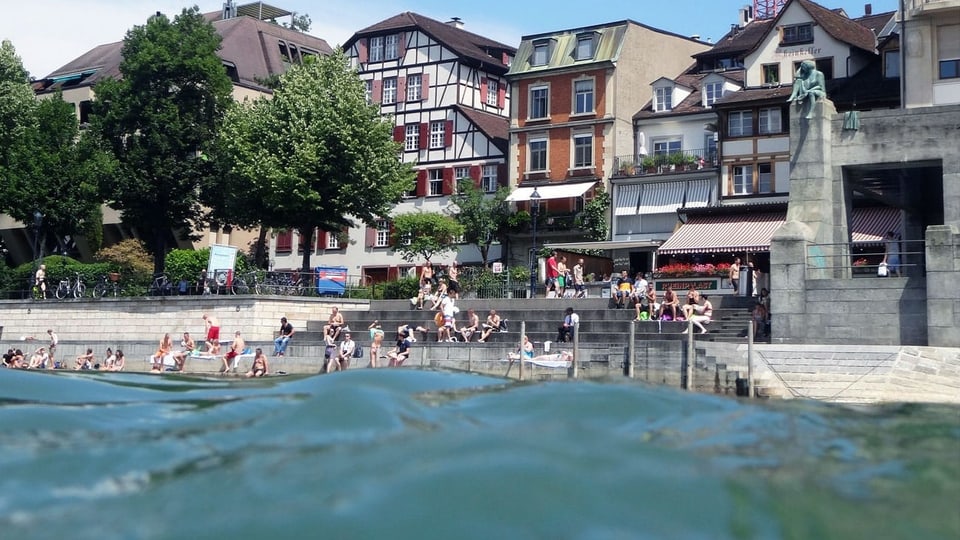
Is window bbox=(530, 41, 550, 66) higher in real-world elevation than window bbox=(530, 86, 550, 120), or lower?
higher

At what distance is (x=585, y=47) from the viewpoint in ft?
199

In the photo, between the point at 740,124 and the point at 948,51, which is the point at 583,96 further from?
the point at 948,51

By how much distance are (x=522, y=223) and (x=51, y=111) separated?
25.3 metres

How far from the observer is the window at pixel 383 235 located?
64.1m

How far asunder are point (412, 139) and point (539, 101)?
8400 mm

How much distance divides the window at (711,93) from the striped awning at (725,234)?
797 centimetres

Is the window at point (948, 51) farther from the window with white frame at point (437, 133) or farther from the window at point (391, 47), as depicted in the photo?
the window at point (391, 47)

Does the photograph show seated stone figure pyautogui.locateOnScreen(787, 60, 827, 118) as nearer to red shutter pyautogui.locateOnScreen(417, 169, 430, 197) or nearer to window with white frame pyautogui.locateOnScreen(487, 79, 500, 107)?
red shutter pyautogui.locateOnScreen(417, 169, 430, 197)

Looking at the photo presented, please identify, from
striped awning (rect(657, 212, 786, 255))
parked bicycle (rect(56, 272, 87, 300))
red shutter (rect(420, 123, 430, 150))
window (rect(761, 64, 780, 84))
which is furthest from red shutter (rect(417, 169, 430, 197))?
parked bicycle (rect(56, 272, 87, 300))

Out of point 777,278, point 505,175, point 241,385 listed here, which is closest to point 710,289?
point 777,278

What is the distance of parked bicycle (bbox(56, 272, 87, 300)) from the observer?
155ft

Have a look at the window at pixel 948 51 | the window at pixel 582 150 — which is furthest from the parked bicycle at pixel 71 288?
the window at pixel 948 51

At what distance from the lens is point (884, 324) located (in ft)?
95.3

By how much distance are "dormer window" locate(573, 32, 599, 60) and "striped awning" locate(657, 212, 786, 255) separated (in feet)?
45.8
